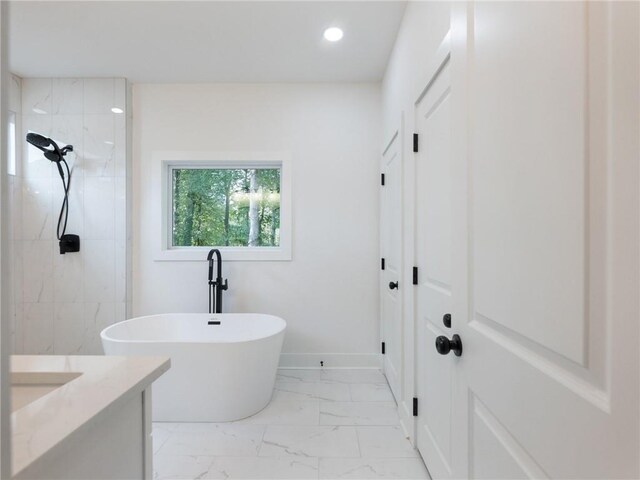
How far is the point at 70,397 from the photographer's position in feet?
2.24

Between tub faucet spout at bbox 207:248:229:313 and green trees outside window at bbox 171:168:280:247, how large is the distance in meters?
0.37

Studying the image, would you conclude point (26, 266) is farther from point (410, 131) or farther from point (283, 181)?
point (410, 131)

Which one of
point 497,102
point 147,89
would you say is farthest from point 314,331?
point 147,89

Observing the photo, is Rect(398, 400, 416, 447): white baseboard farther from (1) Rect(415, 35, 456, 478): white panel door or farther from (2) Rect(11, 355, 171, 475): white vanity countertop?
(2) Rect(11, 355, 171, 475): white vanity countertop

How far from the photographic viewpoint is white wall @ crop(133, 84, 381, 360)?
2.97m

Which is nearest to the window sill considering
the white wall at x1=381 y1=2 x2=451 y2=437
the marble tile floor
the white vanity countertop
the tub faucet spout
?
the tub faucet spout

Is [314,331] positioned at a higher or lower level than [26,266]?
lower

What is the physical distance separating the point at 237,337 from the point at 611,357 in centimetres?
263

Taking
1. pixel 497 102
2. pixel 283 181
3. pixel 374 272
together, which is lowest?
pixel 374 272

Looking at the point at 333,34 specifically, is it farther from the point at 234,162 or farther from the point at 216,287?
the point at 216,287

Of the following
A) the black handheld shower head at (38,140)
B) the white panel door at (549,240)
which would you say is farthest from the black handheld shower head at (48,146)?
the white panel door at (549,240)

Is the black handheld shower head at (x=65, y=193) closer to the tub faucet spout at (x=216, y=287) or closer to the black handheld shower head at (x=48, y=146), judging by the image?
the black handheld shower head at (x=48, y=146)

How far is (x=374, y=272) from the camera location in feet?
9.77

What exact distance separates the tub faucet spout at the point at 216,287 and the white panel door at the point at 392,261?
1402 mm
